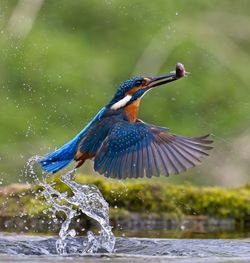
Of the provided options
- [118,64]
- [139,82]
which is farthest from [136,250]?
[118,64]

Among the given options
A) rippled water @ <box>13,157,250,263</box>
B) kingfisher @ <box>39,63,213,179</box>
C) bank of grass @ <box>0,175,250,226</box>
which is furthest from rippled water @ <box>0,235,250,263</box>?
bank of grass @ <box>0,175,250,226</box>

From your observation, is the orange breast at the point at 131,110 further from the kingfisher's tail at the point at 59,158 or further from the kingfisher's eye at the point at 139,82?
the kingfisher's tail at the point at 59,158

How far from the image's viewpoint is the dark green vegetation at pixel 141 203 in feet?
29.1

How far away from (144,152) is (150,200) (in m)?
1.36

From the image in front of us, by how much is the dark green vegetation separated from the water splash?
0.18 m

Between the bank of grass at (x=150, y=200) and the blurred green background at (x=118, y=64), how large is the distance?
222 cm

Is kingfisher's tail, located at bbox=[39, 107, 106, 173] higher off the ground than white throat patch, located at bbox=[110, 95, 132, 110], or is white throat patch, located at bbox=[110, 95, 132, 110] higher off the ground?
white throat patch, located at bbox=[110, 95, 132, 110]

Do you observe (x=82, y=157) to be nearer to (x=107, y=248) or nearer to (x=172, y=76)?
(x=107, y=248)

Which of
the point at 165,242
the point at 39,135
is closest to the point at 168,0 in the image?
the point at 39,135

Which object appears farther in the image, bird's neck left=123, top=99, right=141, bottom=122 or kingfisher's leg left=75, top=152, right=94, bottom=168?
bird's neck left=123, top=99, right=141, bottom=122

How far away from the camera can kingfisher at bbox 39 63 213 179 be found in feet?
25.1

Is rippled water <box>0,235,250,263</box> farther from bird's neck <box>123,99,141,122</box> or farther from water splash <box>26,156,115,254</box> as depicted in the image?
bird's neck <box>123,99,141,122</box>

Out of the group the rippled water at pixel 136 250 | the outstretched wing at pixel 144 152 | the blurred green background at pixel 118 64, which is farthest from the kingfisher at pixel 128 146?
the blurred green background at pixel 118 64

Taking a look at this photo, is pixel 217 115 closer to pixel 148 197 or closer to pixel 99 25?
pixel 99 25
